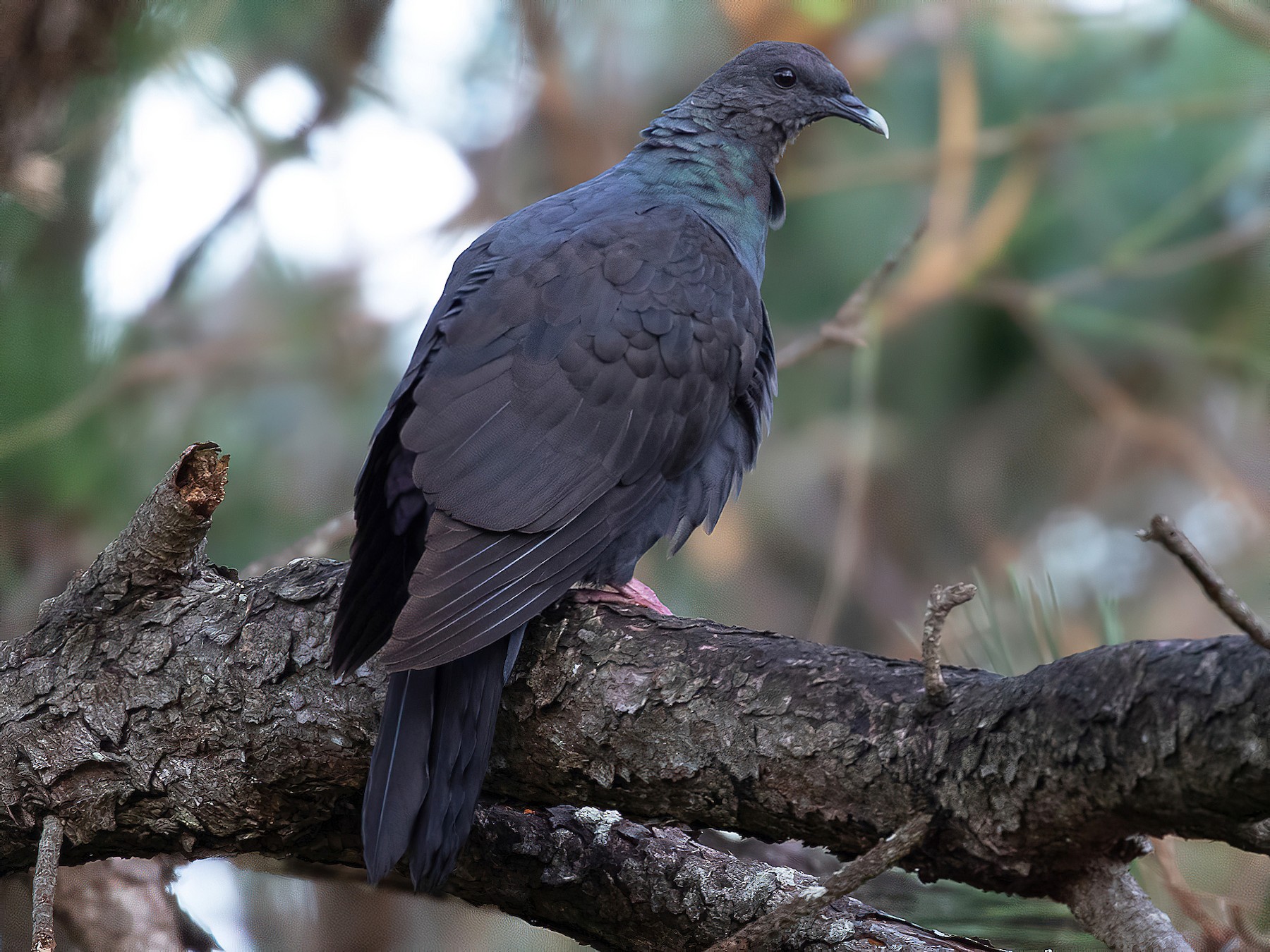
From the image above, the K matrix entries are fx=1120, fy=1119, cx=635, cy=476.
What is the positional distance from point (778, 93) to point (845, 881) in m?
2.22

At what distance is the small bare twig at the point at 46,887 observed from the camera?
59.0 inches

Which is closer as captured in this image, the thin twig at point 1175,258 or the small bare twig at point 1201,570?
the small bare twig at point 1201,570

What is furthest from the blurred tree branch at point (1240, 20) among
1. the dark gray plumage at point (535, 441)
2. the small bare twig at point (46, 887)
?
the small bare twig at point (46, 887)

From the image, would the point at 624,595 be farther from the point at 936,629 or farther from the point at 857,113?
the point at 857,113

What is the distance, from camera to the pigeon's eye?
2908mm

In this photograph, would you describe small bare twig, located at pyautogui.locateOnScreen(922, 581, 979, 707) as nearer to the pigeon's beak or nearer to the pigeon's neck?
the pigeon's neck

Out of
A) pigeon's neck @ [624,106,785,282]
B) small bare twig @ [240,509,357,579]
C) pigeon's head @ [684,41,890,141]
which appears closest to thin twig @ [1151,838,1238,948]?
pigeon's neck @ [624,106,785,282]

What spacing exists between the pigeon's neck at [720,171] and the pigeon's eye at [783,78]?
0.12m

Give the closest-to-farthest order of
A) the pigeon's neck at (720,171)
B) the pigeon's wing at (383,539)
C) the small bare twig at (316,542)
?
the pigeon's wing at (383,539) → the small bare twig at (316,542) → the pigeon's neck at (720,171)

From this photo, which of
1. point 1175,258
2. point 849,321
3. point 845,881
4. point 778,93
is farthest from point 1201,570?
point 1175,258

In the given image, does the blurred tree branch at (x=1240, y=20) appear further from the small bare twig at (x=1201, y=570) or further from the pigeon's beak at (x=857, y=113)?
the small bare twig at (x=1201, y=570)

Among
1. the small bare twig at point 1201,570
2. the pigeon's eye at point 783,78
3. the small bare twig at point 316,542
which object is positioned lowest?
the small bare twig at point 1201,570

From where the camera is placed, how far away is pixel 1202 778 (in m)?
1.09

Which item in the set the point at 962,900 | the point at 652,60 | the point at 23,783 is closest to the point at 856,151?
the point at 652,60
